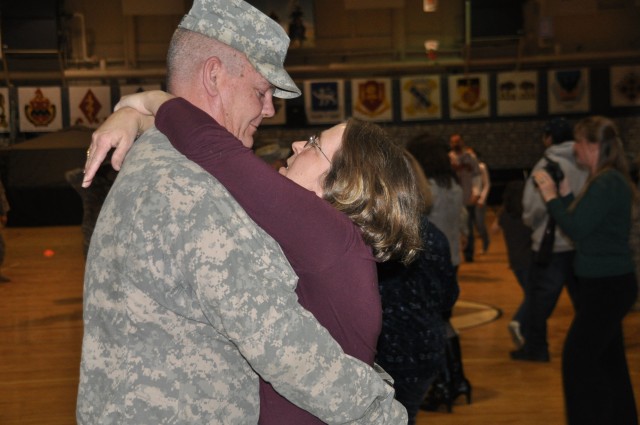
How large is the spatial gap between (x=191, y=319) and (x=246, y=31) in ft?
1.68

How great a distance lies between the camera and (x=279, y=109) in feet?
67.3

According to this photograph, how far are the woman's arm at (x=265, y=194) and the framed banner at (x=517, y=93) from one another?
19747 millimetres

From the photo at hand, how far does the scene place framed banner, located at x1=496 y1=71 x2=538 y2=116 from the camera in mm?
20734

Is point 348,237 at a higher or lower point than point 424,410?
higher

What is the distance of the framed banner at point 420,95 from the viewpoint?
20625 millimetres

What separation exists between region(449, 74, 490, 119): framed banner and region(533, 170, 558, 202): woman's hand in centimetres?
1639

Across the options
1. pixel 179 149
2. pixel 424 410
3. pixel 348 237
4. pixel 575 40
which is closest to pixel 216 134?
pixel 179 149

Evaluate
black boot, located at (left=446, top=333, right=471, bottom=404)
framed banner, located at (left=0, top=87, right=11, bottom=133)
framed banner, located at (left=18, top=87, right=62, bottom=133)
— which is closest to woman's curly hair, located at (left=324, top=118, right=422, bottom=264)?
black boot, located at (left=446, top=333, right=471, bottom=404)

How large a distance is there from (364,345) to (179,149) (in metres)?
0.45

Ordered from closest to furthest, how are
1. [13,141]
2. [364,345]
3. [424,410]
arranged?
1. [364,345]
2. [424,410]
3. [13,141]

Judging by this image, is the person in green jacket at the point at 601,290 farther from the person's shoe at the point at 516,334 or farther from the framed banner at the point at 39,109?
the framed banner at the point at 39,109

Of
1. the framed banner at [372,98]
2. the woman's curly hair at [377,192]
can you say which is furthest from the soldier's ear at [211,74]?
the framed banner at [372,98]

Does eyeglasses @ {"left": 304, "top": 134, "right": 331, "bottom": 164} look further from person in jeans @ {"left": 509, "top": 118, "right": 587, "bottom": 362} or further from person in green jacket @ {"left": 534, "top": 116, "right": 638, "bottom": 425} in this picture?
person in jeans @ {"left": 509, "top": 118, "right": 587, "bottom": 362}

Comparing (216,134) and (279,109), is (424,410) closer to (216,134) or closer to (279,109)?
(216,134)
